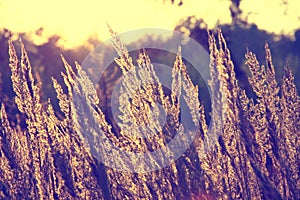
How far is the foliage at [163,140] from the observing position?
10.3 m

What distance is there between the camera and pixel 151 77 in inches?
410

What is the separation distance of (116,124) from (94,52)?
4.69 ft

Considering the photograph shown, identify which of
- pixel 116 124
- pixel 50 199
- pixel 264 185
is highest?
pixel 116 124

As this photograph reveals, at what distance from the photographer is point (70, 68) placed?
33.7 ft

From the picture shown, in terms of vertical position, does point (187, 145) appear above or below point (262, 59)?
below

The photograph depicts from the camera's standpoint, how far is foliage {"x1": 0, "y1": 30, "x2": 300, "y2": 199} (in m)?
10.3

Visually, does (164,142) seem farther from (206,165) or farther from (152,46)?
(152,46)

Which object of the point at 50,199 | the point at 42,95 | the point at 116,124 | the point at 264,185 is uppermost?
the point at 42,95

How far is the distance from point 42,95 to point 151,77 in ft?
6.94

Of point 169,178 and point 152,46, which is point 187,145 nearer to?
point 169,178

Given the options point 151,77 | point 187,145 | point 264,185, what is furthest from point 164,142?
point 264,185

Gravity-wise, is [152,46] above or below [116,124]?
above

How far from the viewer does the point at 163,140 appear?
1041 cm

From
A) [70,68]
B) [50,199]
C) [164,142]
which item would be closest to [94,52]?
[70,68]
